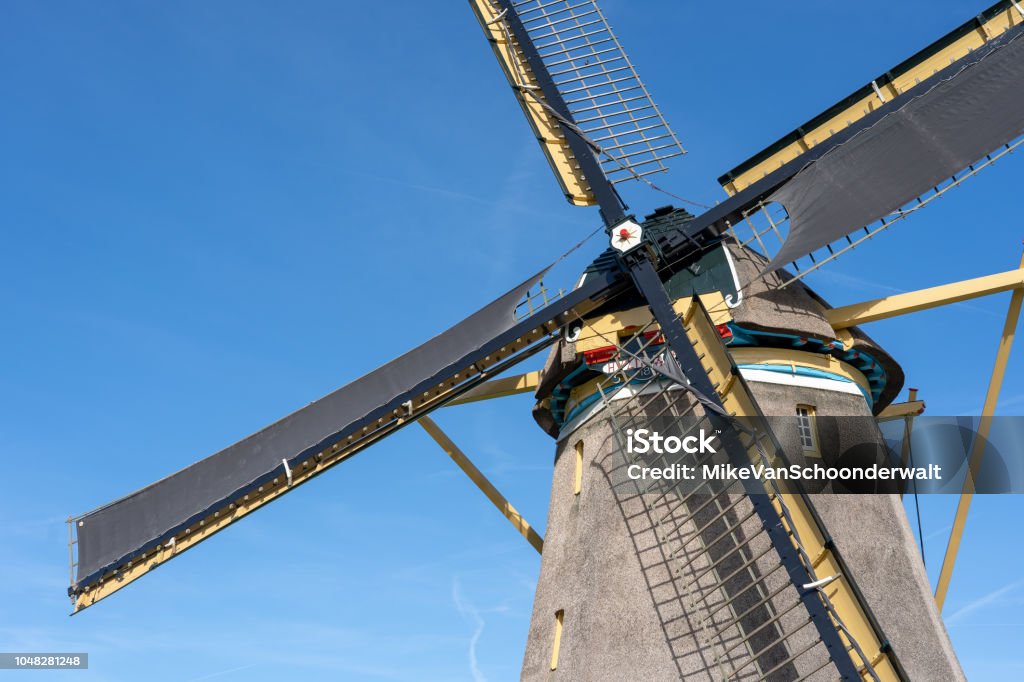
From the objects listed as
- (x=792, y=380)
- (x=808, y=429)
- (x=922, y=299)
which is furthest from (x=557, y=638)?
(x=922, y=299)

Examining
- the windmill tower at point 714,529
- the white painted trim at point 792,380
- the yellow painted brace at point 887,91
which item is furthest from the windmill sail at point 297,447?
the yellow painted brace at point 887,91

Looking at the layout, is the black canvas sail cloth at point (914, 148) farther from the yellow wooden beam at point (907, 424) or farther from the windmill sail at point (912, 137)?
the yellow wooden beam at point (907, 424)

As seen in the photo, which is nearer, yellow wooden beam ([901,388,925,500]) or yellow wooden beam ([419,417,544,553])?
yellow wooden beam ([901,388,925,500])

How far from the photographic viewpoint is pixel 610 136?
40.9ft

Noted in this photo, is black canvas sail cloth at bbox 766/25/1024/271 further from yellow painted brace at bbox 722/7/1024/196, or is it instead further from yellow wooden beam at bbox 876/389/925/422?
yellow wooden beam at bbox 876/389/925/422

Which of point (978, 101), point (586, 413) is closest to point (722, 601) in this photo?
point (586, 413)

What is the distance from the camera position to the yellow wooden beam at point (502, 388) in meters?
12.1

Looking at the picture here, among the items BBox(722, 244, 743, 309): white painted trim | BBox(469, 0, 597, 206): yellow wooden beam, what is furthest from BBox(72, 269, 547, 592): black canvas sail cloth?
BBox(722, 244, 743, 309): white painted trim

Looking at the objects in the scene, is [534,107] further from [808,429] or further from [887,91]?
[808,429]

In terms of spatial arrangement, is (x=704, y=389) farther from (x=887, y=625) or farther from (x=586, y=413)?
(x=887, y=625)

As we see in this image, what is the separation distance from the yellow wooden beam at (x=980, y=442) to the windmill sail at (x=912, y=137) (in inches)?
58.9

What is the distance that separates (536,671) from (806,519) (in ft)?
9.55

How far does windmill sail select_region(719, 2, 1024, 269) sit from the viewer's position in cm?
999

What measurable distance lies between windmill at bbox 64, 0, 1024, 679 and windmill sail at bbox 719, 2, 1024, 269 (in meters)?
0.01
